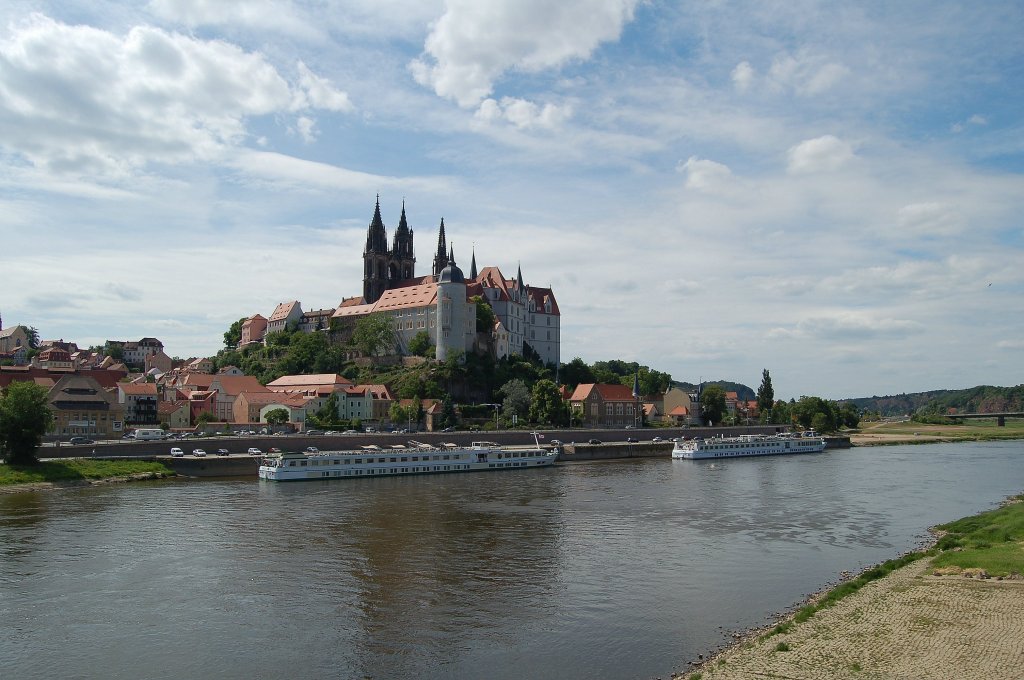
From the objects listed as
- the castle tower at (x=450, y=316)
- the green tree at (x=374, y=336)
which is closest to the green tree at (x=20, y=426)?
the castle tower at (x=450, y=316)

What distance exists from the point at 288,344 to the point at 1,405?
77860mm

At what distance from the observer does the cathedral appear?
11562 cm

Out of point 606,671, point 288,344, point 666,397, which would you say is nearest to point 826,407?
point 666,397

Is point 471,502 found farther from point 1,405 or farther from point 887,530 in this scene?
point 1,405

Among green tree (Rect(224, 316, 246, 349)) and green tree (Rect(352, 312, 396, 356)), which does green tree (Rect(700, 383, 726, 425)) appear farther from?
green tree (Rect(224, 316, 246, 349))

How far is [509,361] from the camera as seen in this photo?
115 m

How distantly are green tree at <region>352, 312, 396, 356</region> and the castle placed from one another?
8.58 feet

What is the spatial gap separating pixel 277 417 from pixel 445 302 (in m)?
33.1

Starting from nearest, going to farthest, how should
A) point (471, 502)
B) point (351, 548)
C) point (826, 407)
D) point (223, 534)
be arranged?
point (351, 548), point (223, 534), point (471, 502), point (826, 407)

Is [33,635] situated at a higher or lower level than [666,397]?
lower

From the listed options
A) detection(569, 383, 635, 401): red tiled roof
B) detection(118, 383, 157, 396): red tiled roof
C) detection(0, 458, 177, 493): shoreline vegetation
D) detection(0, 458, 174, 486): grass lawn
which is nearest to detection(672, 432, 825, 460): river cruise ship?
detection(569, 383, 635, 401): red tiled roof

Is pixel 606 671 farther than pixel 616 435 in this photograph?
No

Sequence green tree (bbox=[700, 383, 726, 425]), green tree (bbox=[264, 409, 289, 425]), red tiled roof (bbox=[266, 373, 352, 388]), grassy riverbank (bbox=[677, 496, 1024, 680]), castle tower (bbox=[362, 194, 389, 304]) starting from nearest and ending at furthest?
grassy riverbank (bbox=[677, 496, 1024, 680])
green tree (bbox=[264, 409, 289, 425])
red tiled roof (bbox=[266, 373, 352, 388])
green tree (bbox=[700, 383, 726, 425])
castle tower (bbox=[362, 194, 389, 304])

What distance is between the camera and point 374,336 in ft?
392
